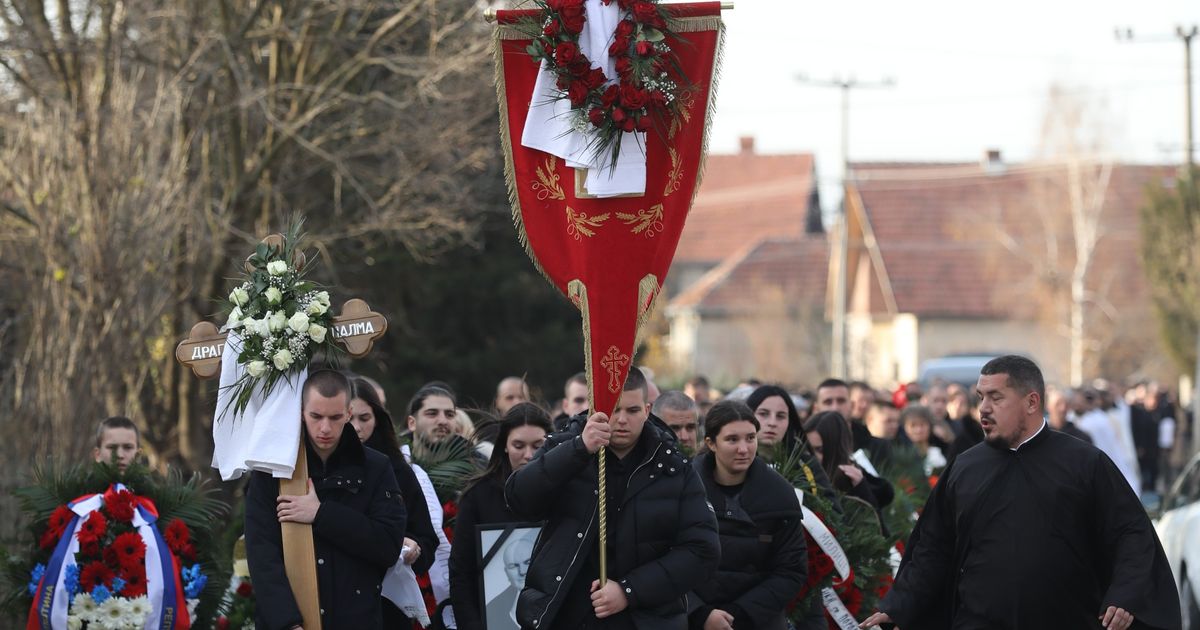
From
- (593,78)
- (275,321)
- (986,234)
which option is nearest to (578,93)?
(593,78)

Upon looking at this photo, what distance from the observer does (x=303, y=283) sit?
7.72 meters

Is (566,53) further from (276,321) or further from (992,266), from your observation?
(992,266)

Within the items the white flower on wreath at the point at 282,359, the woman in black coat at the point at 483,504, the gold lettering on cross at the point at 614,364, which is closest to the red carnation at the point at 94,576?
the woman in black coat at the point at 483,504

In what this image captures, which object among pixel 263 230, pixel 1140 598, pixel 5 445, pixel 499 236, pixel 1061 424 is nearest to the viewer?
pixel 1140 598

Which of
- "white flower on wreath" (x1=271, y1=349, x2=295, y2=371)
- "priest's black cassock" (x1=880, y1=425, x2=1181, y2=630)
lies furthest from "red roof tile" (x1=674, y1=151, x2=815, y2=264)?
"white flower on wreath" (x1=271, y1=349, x2=295, y2=371)

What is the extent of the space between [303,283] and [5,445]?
7104mm

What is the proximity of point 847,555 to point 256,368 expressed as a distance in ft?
12.4

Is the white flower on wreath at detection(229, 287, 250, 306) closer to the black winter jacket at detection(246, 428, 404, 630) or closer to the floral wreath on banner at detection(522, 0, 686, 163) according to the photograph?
the black winter jacket at detection(246, 428, 404, 630)

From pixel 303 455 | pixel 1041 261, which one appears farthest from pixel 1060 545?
pixel 1041 261

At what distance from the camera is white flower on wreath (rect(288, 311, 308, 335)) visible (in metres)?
7.52

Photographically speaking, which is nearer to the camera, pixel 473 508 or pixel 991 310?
pixel 473 508

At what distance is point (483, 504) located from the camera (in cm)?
834

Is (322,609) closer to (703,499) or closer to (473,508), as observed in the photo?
(473,508)

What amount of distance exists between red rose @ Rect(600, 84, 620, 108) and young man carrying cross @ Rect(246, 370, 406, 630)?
1672 mm
